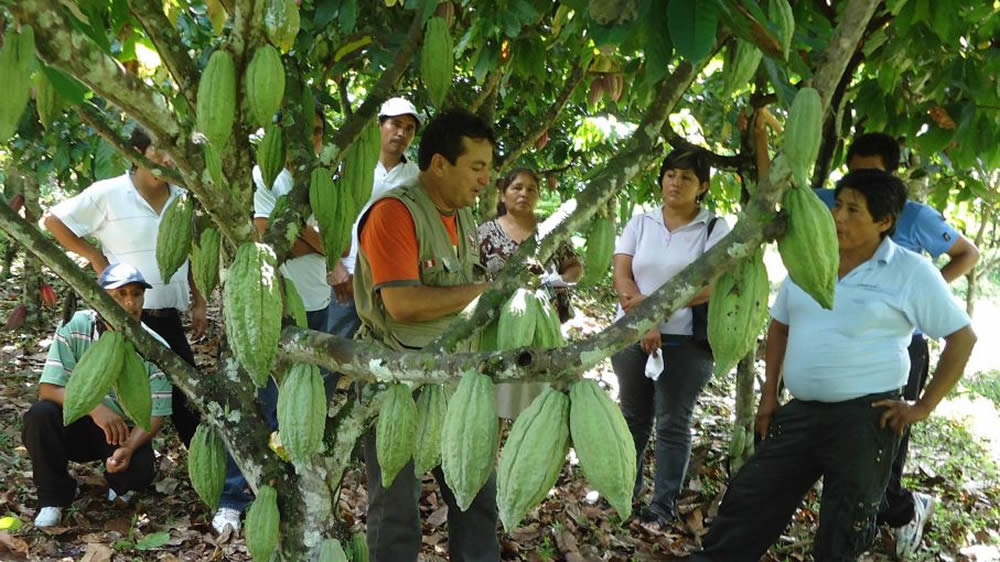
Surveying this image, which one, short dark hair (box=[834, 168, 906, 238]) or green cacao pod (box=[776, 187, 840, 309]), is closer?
green cacao pod (box=[776, 187, 840, 309])

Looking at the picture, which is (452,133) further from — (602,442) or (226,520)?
(226,520)

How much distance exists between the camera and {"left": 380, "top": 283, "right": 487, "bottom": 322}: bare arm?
171cm

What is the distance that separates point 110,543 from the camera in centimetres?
270

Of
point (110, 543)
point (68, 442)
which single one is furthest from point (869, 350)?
point (68, 442)

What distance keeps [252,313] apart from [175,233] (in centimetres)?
37

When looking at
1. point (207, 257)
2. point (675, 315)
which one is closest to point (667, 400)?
point (675, 315)

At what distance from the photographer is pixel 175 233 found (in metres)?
1.29

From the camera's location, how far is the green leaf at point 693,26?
938 mm

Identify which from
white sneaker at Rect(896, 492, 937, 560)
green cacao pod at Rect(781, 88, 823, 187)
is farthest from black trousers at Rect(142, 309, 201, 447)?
white sneaker at Rect(896, 492, 937, 560)

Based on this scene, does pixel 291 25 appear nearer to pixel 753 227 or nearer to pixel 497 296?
pixel 497 296

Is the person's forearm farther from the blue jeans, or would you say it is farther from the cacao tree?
the blue jeans

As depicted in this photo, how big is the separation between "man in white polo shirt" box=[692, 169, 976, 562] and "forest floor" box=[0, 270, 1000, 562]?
0.75m

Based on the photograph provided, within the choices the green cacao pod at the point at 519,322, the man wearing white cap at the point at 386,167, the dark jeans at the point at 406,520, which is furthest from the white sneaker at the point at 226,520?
the green cacao pod at the point at 519,322

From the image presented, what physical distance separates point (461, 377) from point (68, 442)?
2631mm
